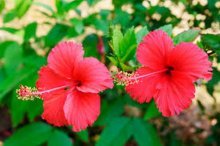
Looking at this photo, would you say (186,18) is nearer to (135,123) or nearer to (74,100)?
(135,123)

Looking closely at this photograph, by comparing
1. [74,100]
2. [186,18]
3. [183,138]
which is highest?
[74,100]

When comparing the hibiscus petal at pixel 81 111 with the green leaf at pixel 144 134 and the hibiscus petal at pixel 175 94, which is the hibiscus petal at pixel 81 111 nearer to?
the hibiscus petal at pixel 175 94

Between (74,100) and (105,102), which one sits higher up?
(74,100)

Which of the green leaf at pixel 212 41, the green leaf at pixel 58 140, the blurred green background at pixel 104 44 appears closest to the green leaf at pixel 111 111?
the blurred green background at pixel 104 44

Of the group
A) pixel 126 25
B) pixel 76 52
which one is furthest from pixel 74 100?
pixel 126 25

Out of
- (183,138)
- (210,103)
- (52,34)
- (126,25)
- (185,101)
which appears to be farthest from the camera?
(210,103)

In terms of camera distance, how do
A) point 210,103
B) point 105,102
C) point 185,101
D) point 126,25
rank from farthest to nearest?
point 210,103 → point 105,102 → point 126,25 → point 185,101

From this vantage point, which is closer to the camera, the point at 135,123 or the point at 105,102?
the point at 135,123
